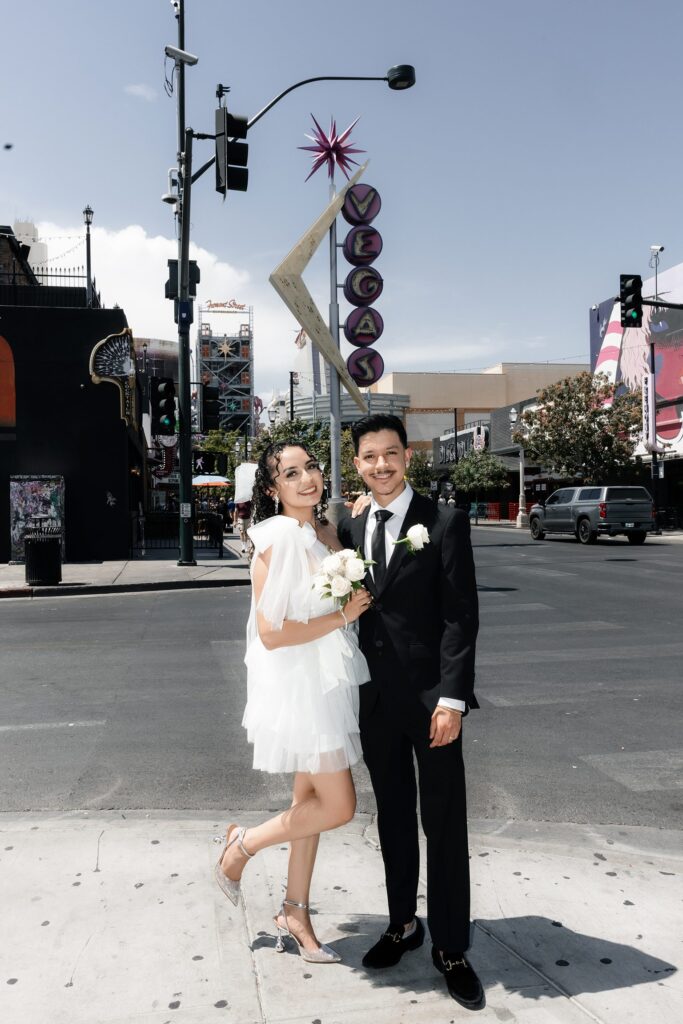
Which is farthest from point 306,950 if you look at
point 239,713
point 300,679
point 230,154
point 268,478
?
point 230,154

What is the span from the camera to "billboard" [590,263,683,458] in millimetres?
36562

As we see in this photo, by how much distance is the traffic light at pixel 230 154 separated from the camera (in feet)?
38.1

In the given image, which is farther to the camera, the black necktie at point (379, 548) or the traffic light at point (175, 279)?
the traffic light at point (175, 279)

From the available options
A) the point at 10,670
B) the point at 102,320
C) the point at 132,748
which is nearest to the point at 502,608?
the point at 10,670

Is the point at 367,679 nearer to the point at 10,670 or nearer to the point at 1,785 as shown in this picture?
the point at 1,785

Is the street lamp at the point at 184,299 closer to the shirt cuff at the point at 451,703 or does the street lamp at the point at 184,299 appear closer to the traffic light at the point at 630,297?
the traffic light at the point at 630,297

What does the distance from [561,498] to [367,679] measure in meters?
28.0

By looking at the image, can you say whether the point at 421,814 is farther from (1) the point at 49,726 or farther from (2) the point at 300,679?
(1) the point at 49,726

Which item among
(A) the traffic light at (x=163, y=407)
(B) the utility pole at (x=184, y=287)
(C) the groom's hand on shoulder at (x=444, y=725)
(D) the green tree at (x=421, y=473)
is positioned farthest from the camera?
(D) the green tree at (x=421, y=473)

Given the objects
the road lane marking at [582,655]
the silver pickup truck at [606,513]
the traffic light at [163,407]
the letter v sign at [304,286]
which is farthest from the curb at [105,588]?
the silver pickup truck at [606,513]

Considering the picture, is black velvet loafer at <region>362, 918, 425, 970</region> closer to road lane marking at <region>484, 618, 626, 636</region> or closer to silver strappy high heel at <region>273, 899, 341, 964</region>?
silver strappy high heel at <region>273, 899, 341, 964</region>

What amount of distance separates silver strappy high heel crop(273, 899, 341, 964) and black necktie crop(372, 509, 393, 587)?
1.23 metres

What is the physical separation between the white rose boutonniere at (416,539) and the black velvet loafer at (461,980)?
1.37 metres

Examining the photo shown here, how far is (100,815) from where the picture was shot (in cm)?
462
